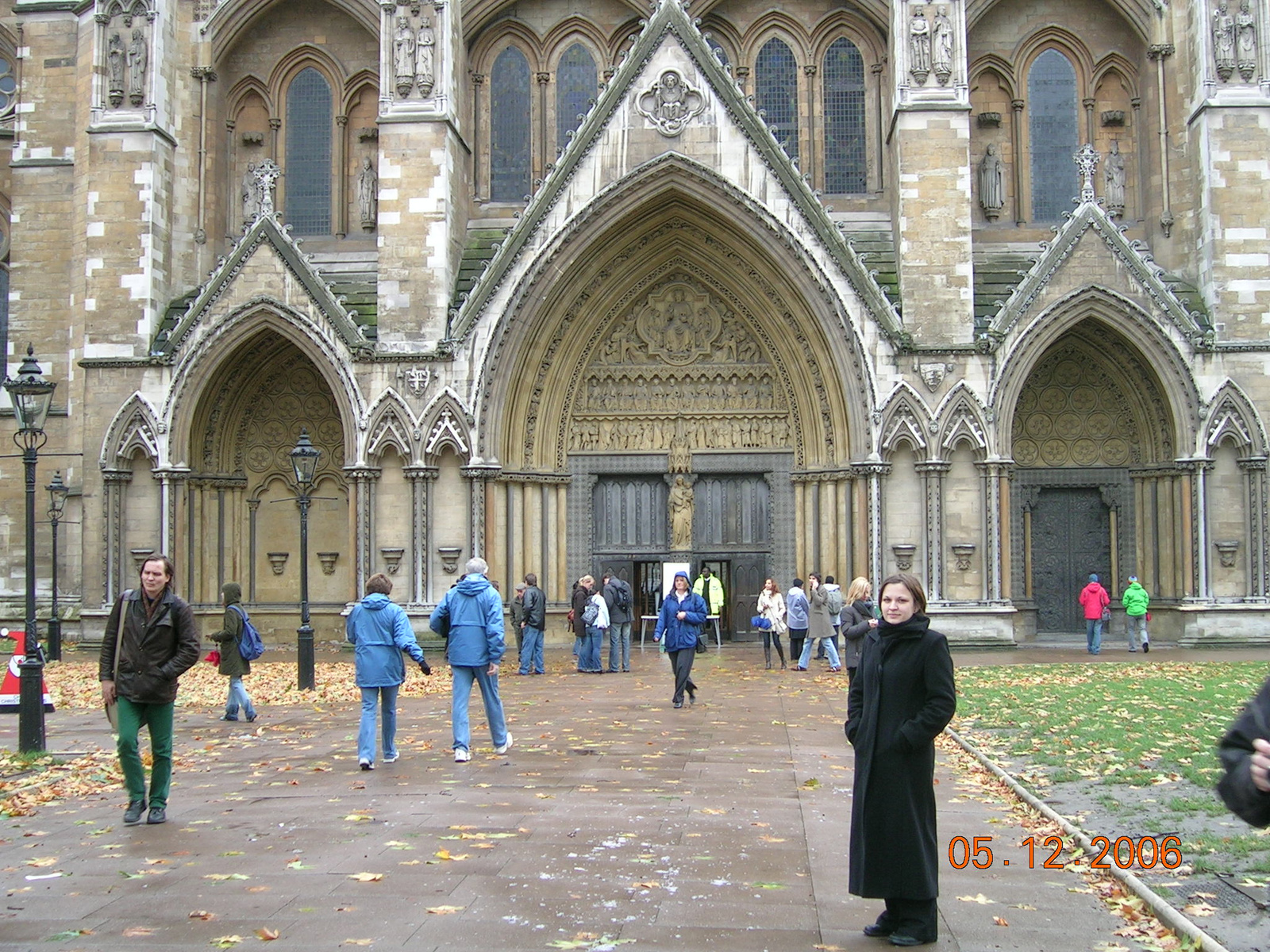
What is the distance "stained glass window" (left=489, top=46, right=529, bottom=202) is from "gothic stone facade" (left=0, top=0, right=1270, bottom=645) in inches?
3.3

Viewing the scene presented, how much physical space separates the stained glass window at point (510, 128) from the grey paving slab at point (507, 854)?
16.9m

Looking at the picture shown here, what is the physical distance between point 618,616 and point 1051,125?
1445 cm

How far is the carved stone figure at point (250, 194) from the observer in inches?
1055

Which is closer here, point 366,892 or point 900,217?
point 366,892

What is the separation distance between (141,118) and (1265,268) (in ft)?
71.0

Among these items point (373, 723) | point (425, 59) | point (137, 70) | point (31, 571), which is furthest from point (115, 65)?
point (373, 723)

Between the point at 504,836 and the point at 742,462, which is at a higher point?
the point at 742,462

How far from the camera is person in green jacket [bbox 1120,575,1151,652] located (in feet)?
74.8

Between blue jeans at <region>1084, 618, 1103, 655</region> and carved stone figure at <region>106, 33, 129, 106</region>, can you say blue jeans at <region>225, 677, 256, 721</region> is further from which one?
carved stone figure at <region>106, 33, 129, 106</region>

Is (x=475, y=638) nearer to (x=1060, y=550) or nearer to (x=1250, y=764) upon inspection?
(x=1250, y=764)

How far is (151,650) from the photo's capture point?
885 centimetres

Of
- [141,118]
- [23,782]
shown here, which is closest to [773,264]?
[141,118]

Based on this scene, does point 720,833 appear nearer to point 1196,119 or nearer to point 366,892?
point 366,892

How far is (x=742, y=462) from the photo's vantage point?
26281 millimetres
